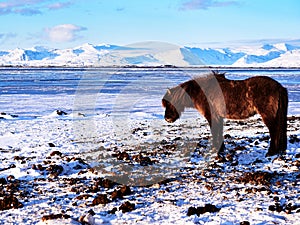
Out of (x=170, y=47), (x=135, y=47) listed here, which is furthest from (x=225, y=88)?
(x=135, y=47)

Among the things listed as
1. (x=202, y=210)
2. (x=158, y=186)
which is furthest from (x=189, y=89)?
(x=202, y=210)

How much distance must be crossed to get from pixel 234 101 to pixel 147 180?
285 centimetres

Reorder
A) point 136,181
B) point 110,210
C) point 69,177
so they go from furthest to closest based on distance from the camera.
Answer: point 69,177, point 136,181, point 110,210

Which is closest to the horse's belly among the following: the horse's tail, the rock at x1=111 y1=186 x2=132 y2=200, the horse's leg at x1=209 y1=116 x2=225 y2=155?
the horse's leg at x1=209 y1=116 x2=225 y2=155

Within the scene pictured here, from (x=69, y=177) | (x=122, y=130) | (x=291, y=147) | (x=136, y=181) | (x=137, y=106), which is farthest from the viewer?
Result: (x=137, y=106)

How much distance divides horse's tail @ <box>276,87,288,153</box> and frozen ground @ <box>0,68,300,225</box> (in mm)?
307

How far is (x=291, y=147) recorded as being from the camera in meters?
9.33

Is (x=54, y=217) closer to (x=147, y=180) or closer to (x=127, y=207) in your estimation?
(x=127, y=207)

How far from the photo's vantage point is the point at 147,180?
281 inches

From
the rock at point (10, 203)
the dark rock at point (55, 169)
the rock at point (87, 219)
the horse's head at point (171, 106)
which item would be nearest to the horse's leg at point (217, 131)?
the horse's head at point (171, 106)

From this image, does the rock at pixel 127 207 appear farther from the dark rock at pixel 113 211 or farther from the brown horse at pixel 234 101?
the brown horse at pixel 234 101

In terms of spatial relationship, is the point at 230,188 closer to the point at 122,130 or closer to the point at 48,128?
the point at 122,130

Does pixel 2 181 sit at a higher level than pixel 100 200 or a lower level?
lower

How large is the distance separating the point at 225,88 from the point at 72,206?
4544 mm
